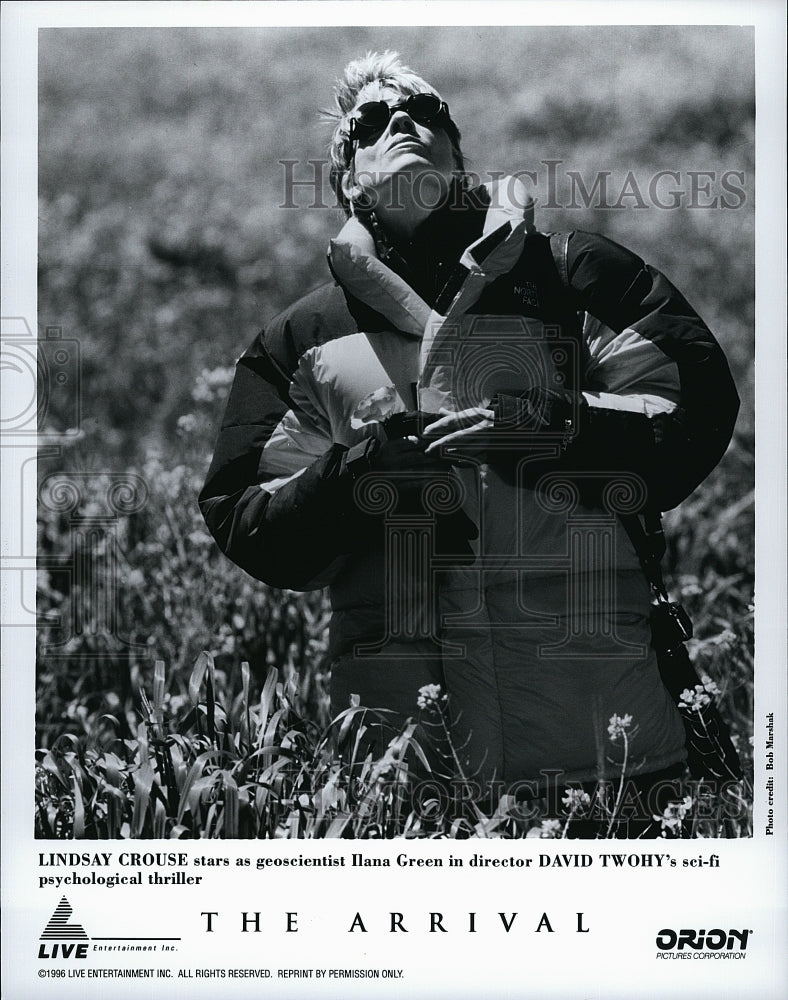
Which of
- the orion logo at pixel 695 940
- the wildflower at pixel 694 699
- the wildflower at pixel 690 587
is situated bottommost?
the orion logo at pixel 695 940

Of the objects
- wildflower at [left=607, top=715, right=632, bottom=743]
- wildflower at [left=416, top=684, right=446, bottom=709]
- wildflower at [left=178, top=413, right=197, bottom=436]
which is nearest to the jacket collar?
wildflower at [left=178, top=413, right=197, bottom=436]

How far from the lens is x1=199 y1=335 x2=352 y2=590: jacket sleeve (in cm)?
321

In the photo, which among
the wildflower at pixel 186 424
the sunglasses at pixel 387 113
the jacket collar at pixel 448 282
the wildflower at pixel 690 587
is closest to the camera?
the jacket collar at pixel 448 282

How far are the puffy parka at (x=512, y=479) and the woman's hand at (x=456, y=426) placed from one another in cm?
3

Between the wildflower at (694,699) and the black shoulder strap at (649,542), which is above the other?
the black shoulder strap at (649,542)

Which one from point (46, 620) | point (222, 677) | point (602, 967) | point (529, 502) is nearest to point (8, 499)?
point (46, 620)

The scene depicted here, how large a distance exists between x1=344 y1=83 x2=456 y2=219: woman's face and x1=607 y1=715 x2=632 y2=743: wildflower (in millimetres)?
1340

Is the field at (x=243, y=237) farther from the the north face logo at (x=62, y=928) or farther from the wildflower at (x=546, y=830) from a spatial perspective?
the the north face logo at (x=62, y=928)

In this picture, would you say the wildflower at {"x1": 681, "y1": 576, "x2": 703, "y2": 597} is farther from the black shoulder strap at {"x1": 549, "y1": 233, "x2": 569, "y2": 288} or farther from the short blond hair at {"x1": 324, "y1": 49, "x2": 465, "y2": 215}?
the short blond hair at {"x1": 324, "y1": 49, "x2": 465, "y2": 215}

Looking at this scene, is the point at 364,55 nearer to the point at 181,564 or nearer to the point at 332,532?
the point at 332,532

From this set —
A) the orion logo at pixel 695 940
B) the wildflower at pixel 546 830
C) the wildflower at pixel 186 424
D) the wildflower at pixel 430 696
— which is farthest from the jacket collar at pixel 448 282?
the orion logo at pixel 695 940

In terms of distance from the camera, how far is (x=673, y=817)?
3.27 metres

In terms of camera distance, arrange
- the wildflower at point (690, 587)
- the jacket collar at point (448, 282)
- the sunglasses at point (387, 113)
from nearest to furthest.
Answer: the jacket collar at point (448, 282)
the sunglasses at point (387, 113)
the wildflower at point (690, 587)

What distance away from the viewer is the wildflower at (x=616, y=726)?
3.22 metres
